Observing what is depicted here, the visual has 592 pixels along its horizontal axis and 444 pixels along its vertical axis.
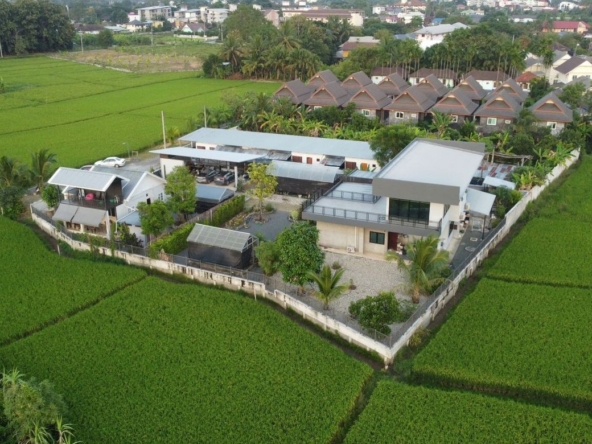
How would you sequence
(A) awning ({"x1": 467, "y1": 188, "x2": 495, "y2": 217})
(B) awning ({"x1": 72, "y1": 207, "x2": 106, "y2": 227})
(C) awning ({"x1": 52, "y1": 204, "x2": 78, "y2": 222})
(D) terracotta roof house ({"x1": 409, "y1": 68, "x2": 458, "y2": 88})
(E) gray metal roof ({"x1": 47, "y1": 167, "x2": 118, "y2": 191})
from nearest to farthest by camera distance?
(B) awning ({"x1": 72, "y1": 207, "x2": 106, "y2": 227})
(E) gray metal roof ({"x1": 47, "y1": 167, "x2": 118, "y2": 191})
(C) awning ({"x1": 52, "y1": 204, "x2": 78, "y2": 222})
(A) awning ({"x1": 467, "y1": 188, "x2": 495, "y2": 217})
(D) terracotta roof house ({"x1": 409, "y1": 68, "x2": 458, "y2": 88})

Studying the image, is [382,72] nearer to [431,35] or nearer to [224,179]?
[431,35]

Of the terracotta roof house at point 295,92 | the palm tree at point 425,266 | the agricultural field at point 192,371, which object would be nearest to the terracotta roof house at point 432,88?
the terracotta roof house at point 295,92

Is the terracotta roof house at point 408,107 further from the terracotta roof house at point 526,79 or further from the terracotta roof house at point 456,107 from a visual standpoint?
the terracotta roof house at point 526,79

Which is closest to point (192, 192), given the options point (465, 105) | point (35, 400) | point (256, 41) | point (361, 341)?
point (361, 341)

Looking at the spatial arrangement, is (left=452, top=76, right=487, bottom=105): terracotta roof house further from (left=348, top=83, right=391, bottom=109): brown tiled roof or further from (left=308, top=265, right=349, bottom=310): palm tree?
(left=308, top=265, right=349, bottom=310): palm tree

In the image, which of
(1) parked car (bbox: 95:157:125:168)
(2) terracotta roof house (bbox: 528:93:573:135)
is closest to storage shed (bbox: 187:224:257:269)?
(1) parked car (bbox: 95:157:125:168)

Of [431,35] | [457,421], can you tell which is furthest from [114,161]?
[431,35]
